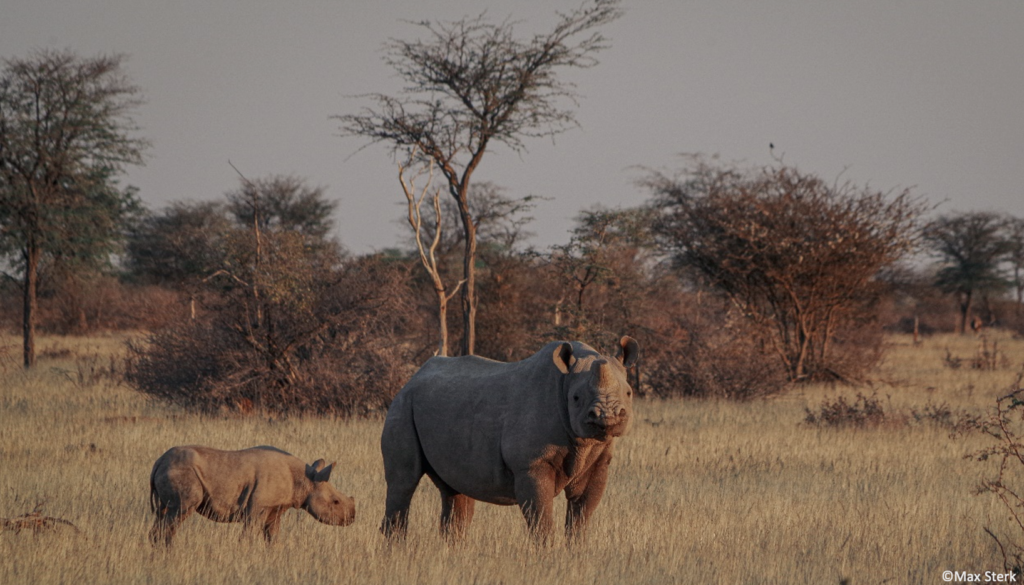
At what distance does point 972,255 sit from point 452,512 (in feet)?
171

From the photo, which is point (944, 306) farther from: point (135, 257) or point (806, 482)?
point (806, 482)

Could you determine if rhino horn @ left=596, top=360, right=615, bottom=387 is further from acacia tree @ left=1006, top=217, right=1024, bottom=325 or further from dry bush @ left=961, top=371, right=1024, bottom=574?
acacia tree @ left=1006, top=217, right=1024, bottom=325

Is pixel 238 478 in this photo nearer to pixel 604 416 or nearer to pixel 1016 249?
pixel 604 416

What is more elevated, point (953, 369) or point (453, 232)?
point (453, 232)

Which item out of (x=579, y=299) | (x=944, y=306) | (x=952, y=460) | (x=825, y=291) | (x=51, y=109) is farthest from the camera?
(x=944, y=306)

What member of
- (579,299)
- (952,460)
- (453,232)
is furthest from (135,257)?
(952,460)

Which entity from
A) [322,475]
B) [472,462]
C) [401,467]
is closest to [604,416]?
[472,462]

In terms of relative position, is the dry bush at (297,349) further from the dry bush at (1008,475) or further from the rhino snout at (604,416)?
the rhino snout at (604,416)

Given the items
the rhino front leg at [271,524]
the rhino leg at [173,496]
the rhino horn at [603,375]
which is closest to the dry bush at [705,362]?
the rhino front leg at [271,524]

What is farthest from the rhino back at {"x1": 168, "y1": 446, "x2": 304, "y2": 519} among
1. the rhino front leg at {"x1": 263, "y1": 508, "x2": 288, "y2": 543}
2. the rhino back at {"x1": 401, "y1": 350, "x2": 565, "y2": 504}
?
the rhino back at {"x1": 401, "y1": 350, "x2": 565, "y2": 504}

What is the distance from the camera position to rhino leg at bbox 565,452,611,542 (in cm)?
616

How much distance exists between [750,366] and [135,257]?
128 feet

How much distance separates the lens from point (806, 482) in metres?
9.59

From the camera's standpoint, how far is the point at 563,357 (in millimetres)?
5949
